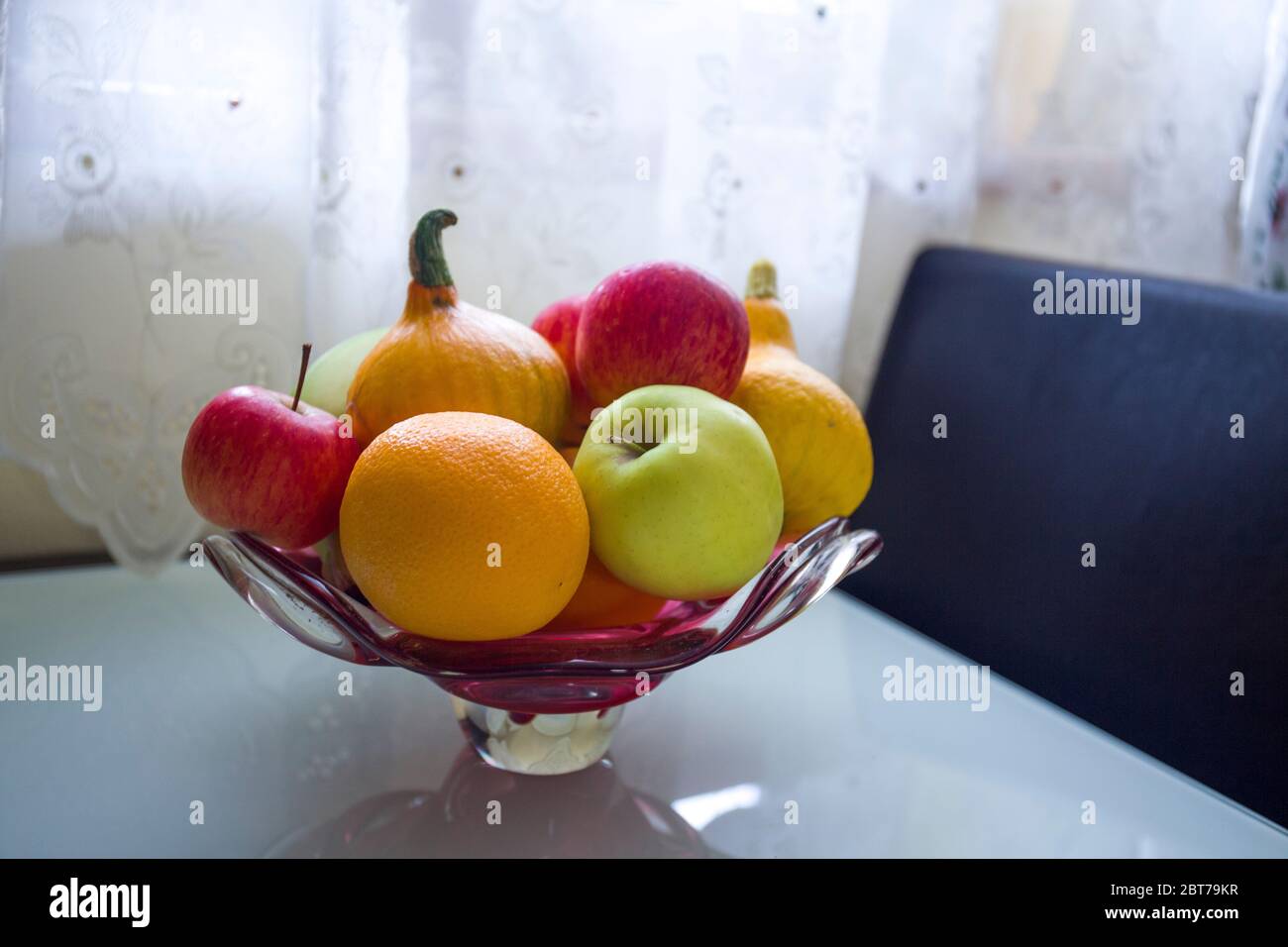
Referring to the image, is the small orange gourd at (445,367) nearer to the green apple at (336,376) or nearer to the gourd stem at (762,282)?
the green apple at (336,376)

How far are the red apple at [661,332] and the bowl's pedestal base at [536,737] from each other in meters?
0.18

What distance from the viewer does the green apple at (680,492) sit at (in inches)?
20.1

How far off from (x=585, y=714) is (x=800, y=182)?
699 mm

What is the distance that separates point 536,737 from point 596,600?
0.09m

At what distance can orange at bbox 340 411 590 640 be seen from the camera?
47 centimetres

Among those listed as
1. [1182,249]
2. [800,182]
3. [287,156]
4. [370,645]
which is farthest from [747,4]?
[370,645]

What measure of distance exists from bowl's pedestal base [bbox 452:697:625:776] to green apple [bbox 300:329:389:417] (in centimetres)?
19

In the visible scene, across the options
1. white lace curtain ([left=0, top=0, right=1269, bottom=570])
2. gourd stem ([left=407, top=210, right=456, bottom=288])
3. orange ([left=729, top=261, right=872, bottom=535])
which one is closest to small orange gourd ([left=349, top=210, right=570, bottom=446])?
gourd stem ([left=407, top=210, right=456, bottom=288])

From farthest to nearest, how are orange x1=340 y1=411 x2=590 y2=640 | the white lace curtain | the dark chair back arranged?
the white lace curtain
the dark chair back
orange x1=340 y1=411 x2=590 y2=640

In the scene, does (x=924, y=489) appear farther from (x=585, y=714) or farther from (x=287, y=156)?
(x=287, y=156)

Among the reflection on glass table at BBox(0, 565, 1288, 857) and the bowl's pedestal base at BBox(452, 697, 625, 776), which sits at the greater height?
the bowl's pedestal base at BBox(452, 697, 625, 776)

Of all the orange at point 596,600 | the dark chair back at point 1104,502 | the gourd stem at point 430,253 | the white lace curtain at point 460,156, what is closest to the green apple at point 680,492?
the orange at point 596,600

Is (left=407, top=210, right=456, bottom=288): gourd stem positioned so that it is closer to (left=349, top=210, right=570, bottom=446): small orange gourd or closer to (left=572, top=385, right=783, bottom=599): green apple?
(left=349, top=210, right=570, bottom=446): small orange gourd
